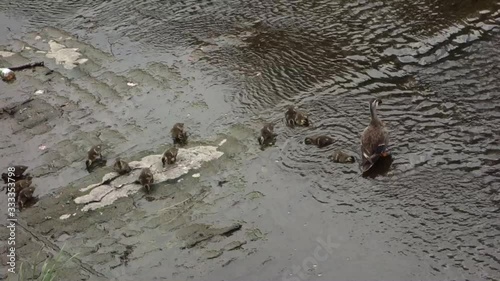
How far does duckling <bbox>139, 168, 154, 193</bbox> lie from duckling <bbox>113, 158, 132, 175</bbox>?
0.97 ft

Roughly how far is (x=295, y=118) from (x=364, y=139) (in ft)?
3.43

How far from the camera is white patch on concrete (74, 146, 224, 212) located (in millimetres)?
7121

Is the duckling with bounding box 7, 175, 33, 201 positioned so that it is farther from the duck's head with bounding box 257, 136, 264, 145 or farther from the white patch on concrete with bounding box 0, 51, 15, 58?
the white patch on concrete with bounding box 0, 51, 15, 58

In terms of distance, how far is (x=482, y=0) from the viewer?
9.67 m

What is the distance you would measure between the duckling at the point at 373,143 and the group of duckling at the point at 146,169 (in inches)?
86.8

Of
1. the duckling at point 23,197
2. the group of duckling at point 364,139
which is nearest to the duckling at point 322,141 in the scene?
the group of duckling at point 364,139

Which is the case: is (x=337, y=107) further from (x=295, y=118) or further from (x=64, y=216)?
(x=64, y=216)

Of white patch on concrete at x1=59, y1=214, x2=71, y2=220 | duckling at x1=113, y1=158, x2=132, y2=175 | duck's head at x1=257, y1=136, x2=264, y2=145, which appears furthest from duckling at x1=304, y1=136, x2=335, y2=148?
white patch on concrete at x1=59, y1=214, x2=71, y2=220

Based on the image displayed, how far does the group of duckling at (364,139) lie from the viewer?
6.82m

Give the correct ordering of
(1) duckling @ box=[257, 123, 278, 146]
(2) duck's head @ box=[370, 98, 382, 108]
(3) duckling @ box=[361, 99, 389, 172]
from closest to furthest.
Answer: (3) duckling @ box=[361, 99, 389, 172]
(2) duck's head @ box=[370, 98, 382, 108]
(1) duckling @ box=[257, 123, 278, 146]

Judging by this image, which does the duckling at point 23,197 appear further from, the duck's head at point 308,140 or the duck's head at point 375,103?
the duck's head at point 375,103

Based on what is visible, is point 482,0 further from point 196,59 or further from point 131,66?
point 131,66

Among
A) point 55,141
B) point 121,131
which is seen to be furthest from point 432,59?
point 55,141

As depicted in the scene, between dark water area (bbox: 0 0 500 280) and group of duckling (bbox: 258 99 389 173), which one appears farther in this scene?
group of duckling (bbox: 258 99 389 173)
